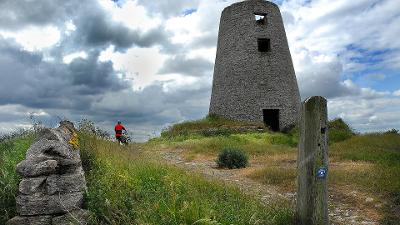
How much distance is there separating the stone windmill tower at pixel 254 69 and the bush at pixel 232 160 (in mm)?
12238

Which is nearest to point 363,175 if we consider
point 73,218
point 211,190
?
point 211,190

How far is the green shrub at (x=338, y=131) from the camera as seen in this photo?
923 inches

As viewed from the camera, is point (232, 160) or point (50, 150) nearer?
point (50, 150)

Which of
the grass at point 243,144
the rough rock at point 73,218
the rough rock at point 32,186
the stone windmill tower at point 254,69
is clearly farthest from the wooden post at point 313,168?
the stone windmill tower at point 254,69

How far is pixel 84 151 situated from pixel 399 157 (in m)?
10.8

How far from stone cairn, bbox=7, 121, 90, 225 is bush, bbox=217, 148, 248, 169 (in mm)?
8100

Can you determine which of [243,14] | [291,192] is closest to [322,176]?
[291,192]

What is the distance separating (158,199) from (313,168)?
247cm

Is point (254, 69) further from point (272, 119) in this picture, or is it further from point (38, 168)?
point (38, 168)

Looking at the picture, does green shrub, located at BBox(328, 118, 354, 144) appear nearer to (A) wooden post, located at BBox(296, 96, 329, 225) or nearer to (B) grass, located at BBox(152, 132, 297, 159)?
(B) grass, located at BBox(152, 132, 297, 159)

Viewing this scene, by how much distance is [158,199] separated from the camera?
258 inches

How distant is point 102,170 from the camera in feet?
25.4

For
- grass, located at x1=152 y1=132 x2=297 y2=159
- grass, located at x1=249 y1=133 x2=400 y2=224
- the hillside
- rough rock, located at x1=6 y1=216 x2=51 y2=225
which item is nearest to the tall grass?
the hillside

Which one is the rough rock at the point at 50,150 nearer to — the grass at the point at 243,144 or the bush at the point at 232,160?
the bush at the point at 232,160
